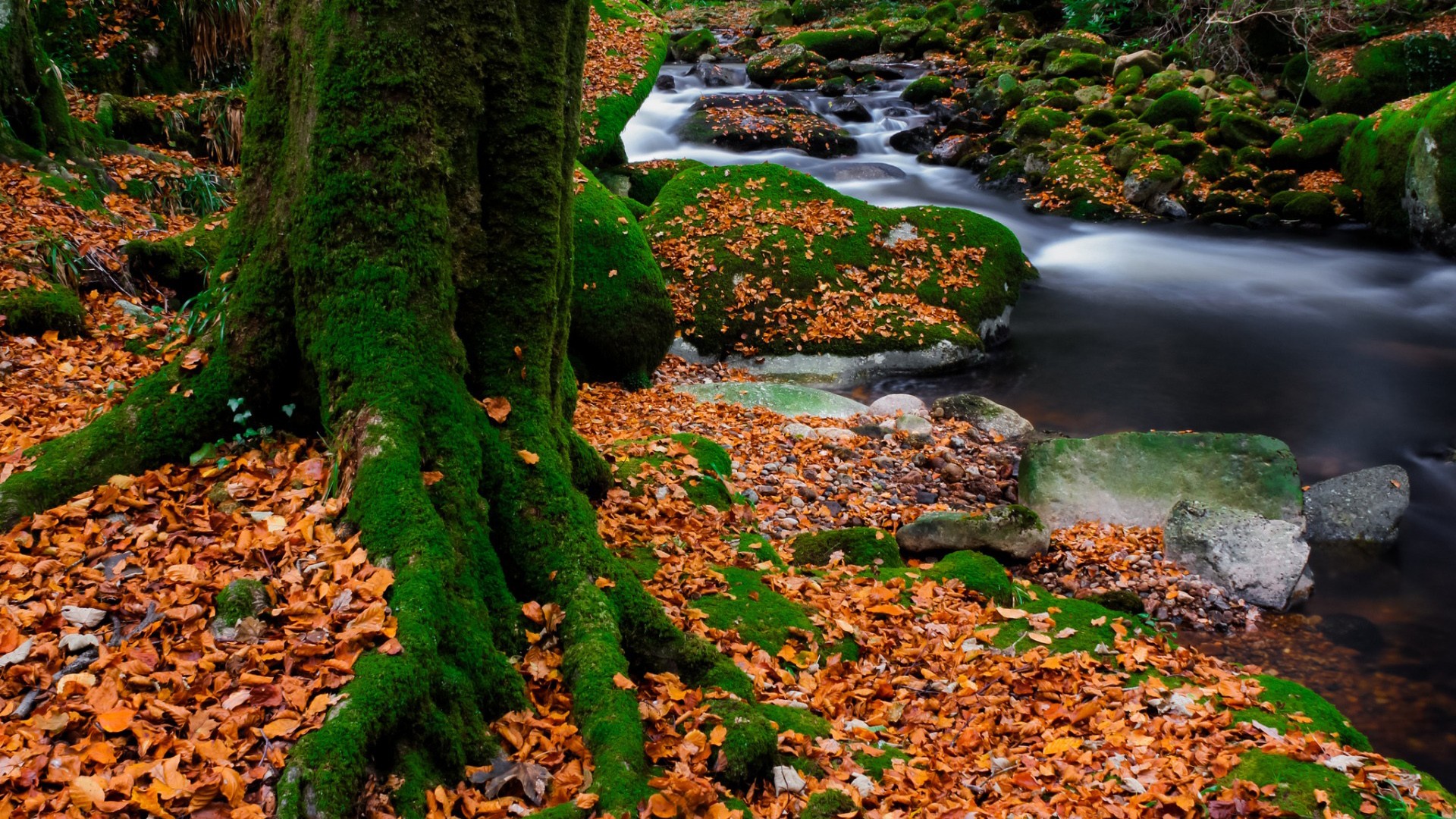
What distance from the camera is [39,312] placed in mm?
6395

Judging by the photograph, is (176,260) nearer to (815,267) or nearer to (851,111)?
(815,267)

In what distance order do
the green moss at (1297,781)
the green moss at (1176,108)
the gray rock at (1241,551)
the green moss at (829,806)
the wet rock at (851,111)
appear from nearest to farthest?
the green moss at (829,806), the green moss at (1297,781), the gray rock at (1241,551), the green moss at (1176,108), the wet rock at (851,111)

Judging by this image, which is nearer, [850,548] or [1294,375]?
[850,548]

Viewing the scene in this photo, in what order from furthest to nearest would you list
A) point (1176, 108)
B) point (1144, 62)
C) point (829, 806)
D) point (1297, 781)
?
1. point (1144, 62)
2. point (1176, 108)
3. point (1297, 781)
4. point (829, 806)

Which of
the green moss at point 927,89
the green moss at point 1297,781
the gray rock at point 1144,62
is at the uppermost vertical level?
the gray rock at point 1144,62

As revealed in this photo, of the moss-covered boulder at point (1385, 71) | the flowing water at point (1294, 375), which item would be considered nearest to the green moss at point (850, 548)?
the flowing water at point (1294, 375)

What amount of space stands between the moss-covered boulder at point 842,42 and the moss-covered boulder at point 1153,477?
78.7ft

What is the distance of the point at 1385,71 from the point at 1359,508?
52.2 ft

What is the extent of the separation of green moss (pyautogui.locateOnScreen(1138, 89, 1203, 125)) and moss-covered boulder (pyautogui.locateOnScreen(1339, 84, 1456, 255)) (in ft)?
11.3

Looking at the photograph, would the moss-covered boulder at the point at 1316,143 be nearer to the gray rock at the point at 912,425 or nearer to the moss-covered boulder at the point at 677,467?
the gray rock at the point at 912,425

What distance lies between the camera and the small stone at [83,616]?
3127 millimetres

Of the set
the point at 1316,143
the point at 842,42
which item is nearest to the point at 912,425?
the point at 1316,143

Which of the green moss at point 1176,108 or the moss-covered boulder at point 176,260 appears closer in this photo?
the moss-covered boulder at point 176,260

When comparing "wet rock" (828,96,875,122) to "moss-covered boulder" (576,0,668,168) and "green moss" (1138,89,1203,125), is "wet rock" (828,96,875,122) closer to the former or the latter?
"moss-covered boulder" (576,0,668,168)
